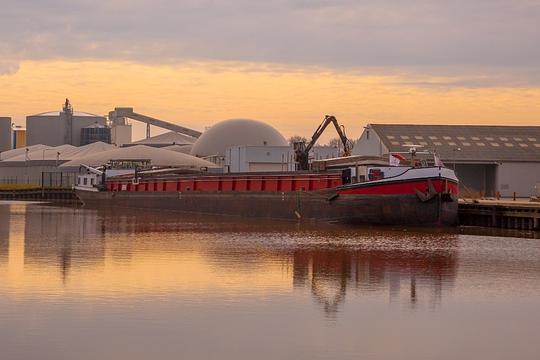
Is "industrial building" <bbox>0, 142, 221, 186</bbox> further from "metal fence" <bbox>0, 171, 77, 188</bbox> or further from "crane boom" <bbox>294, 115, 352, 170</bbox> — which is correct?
"crane boom" <bbox>294, 115, 352, 170</bbox>

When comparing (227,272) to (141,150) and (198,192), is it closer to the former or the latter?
(198,192)

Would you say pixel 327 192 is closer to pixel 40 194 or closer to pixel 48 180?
pixel 40 194

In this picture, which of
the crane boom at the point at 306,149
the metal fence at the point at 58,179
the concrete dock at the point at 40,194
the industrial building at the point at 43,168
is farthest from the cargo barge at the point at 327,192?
the industrial building at the point at 43,168

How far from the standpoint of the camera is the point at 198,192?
74.6m

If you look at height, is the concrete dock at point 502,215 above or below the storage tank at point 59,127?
below

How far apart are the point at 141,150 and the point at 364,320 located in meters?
109

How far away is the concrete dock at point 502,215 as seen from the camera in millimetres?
49219

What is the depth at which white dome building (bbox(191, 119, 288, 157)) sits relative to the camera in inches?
5340

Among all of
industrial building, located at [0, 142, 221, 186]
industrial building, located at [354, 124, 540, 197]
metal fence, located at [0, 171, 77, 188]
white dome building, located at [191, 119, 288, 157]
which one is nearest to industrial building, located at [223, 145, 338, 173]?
industrial building, located at [354, 124, 540, 197]

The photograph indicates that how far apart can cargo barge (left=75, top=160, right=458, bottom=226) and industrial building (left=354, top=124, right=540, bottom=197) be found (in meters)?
17.3

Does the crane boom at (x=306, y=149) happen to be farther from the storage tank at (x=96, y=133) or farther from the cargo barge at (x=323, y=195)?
the storage tank at (x=96, y=133)

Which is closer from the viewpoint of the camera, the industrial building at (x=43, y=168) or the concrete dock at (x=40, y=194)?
the concrete dock at (x=40, y=194)

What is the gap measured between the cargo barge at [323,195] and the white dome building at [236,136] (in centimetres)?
4854

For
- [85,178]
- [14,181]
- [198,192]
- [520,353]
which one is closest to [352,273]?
[520,353]
